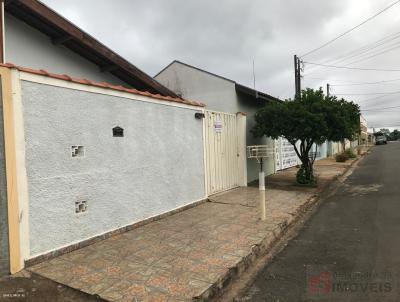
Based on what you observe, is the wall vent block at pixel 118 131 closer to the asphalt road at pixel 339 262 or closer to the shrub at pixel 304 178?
the asphalt road at pixel 339 262

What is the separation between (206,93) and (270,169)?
4.75m

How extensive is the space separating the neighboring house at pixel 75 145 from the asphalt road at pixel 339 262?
269 cm

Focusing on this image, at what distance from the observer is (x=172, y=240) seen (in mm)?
5094

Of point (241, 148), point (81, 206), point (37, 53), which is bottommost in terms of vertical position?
point (81, 206)

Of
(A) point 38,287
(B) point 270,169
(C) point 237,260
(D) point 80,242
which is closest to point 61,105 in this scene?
(D) point 80,242

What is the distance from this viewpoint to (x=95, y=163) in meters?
5.01

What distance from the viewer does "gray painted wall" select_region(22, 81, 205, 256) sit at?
417 centimetres

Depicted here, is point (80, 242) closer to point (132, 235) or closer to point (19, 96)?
point (132, 235)

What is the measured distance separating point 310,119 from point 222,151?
9.41 feet

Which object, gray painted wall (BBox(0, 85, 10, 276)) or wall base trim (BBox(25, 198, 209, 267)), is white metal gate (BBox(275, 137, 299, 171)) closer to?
wall base trim (BBox(25, 198, 209, 267))

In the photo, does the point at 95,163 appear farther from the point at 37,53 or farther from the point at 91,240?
the point at 37,53

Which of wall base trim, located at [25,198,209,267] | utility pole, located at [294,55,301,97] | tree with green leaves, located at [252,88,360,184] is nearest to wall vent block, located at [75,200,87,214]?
wall base trim, located at [25,198,209,267]

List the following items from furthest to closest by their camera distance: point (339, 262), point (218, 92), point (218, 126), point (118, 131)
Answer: point (218, 92)
point (218, 126)
point (118, 131)
point (339, 262)
